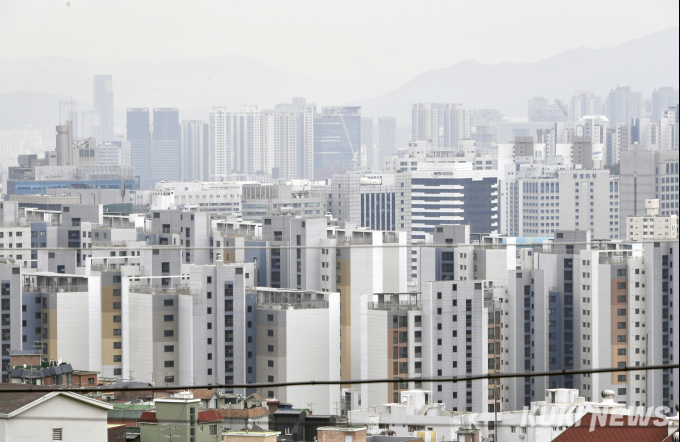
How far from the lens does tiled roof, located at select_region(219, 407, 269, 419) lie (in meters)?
2.42

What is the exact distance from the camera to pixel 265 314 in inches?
311

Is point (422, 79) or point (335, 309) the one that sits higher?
point (422, 79)

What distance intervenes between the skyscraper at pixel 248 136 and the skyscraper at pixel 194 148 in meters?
1.06

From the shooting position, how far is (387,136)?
104 ft

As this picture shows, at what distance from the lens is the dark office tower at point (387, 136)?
99.6ft

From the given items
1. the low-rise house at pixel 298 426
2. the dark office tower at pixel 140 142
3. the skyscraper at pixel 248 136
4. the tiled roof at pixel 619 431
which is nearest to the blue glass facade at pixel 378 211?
the dark office tower at pixel 140 142

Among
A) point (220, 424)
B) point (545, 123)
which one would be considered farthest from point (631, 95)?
point (220, 424)

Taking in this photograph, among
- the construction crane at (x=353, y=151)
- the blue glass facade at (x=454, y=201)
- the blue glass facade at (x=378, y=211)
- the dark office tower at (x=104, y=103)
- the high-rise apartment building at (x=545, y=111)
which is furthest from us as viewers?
the dark office tower at (x=104, y=103)

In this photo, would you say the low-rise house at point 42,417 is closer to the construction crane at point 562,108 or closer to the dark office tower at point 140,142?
the dark office tower at point 140,142

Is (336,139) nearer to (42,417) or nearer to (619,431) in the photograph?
(619,431)

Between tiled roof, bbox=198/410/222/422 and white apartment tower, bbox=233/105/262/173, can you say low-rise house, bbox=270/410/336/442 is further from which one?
white apartment tower, bbox=233/105/262/173

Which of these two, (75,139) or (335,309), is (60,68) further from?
(335,309)

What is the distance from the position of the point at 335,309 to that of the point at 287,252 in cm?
196

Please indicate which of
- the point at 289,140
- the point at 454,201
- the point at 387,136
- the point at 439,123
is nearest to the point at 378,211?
the point at 454,201
